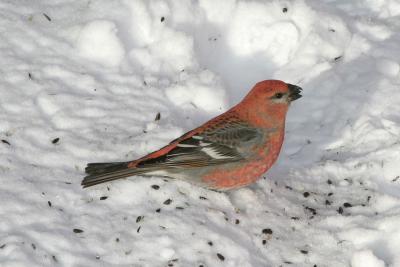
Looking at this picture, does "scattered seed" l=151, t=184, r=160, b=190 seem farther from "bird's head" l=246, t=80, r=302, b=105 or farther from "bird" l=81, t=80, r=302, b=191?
"bird's head" l=246, t=80, r=302, b=105

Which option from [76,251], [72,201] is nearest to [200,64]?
[72,201]

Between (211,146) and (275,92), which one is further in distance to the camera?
(275,92)

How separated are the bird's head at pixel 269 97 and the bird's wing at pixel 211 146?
0.46 feet

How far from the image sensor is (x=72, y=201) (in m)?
4.80

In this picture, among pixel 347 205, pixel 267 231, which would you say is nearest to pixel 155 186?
pixel 267 231

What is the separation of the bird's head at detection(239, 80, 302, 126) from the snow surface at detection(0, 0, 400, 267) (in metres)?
0.49

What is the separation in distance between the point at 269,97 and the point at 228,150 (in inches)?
18.8

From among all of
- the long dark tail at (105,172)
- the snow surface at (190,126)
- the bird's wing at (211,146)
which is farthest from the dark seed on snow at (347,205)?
the long dark tail at (105,172)

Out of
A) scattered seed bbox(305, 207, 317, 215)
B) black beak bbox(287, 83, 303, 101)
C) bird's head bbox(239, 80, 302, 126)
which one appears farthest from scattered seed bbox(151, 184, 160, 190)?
black beak bbox(287, 83, 303, 101)

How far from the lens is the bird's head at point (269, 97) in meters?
5.39

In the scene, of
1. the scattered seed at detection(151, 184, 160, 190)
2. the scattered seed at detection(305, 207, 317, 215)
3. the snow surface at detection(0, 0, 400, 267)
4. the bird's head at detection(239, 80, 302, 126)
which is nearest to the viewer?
the snow surface at detection(0, 0, 400, 267)

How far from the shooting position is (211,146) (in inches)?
207

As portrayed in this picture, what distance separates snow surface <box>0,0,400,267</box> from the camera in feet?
15.1

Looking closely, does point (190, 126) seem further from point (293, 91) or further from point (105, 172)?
point (105, 172)
